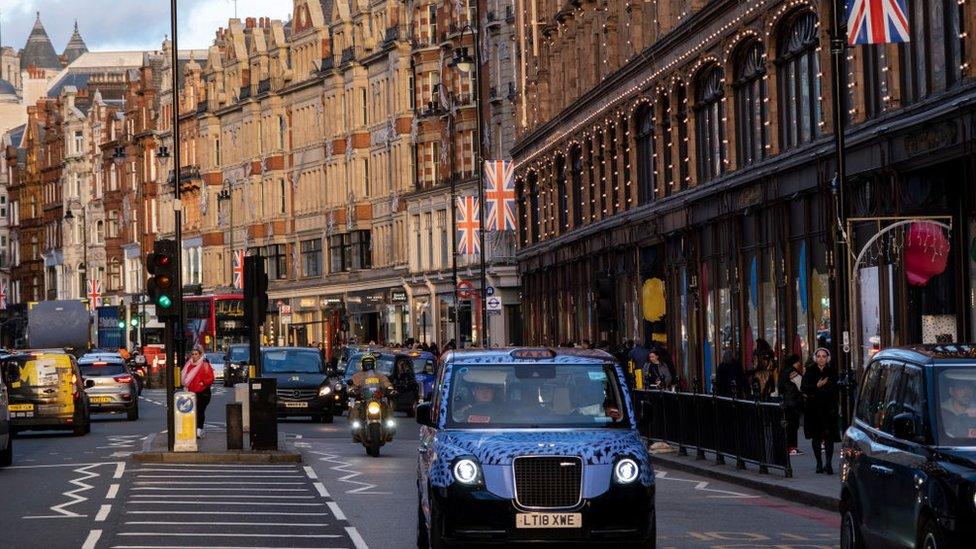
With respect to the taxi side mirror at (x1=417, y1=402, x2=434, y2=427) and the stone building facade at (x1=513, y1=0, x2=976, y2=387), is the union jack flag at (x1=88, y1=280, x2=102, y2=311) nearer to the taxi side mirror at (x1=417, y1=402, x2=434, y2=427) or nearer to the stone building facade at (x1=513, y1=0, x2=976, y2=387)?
the stone building facade at (x1=513, y1=0, x2=976, y2=387)

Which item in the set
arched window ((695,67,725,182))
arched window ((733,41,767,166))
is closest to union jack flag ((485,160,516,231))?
arched window ((695,67,725,182))

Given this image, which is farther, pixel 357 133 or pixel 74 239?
pixel 74 239

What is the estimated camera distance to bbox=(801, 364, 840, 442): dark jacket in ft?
84.0

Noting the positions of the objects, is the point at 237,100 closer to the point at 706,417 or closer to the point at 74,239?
the point at 74,239

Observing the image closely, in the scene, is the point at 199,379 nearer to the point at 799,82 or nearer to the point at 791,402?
the point at 791,402

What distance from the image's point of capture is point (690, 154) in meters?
47.5

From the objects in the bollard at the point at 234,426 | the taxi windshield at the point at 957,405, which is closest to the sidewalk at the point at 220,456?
the bollard at the point at 234,426

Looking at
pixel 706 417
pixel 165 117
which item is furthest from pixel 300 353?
pixel 165 117

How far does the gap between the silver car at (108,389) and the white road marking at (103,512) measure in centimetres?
2803

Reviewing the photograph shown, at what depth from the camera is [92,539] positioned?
61.3 feet

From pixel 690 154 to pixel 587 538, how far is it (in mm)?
32715

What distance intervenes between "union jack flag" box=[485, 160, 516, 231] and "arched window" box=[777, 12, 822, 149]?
56.4 ft

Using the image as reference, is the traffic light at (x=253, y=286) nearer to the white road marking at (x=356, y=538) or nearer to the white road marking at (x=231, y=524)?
the white road marking at (x=231, y=524)

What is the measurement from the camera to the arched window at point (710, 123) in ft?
148
